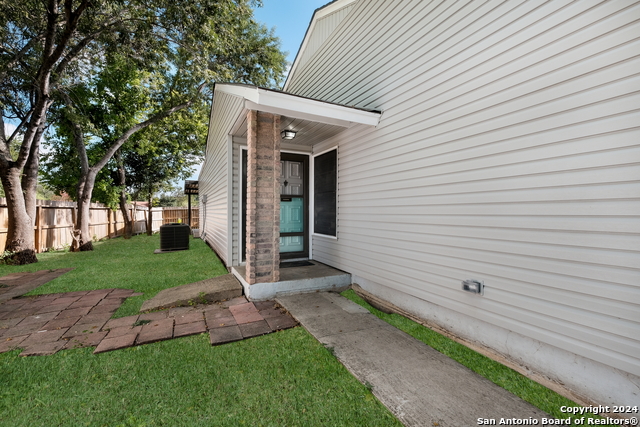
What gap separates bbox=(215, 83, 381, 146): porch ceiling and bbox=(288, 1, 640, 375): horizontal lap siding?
1.50 ft

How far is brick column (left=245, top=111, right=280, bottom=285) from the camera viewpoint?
365cm

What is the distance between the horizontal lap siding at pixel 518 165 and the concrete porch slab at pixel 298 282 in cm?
78

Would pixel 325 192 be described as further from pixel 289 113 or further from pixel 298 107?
pixel 298 107

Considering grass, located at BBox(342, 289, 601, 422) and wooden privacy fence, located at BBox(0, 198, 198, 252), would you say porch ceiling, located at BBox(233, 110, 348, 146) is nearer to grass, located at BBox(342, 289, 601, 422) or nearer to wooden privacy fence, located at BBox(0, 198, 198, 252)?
grass, located at BBox(342, 289, 601, 422)

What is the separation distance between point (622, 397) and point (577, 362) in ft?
0.81

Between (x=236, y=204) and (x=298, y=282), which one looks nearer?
(x=298, y=282)

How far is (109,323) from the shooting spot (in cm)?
303

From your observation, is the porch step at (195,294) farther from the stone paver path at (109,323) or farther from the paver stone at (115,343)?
the paver stone at (115,343)

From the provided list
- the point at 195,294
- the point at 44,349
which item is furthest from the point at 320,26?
the point at 44,349

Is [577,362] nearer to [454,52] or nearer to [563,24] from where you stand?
[563,24]

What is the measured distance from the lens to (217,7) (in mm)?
7074

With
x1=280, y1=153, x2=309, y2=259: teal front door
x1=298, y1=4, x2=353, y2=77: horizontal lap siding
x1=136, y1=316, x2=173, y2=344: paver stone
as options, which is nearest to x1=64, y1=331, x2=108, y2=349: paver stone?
x1=136, y1=316, x2=173, y2=344: paver stone

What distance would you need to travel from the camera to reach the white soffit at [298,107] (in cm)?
323

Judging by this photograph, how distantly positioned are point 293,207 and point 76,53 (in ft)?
24.5
